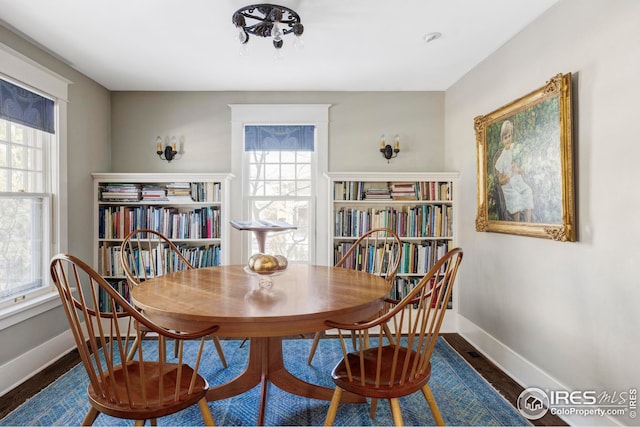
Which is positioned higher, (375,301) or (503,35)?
(503,35)

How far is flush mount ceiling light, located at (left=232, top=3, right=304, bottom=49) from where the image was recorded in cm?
207

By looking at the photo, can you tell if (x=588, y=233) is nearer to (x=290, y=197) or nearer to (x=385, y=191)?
(x=385, y=191)

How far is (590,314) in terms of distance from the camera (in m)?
1.88

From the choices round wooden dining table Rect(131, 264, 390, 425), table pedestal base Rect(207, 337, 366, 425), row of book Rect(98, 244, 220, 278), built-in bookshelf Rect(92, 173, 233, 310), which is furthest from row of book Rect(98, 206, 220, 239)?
table pedestal base Rect(207, 337, 366, 425)

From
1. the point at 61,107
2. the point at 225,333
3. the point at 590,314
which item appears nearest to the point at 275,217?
the point at 61,107

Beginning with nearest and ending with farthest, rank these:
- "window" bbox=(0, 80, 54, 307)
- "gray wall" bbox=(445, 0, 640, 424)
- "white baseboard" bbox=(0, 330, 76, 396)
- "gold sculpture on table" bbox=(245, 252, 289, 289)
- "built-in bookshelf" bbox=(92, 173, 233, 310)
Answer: "gray wall" bbox=(445, 0, 640, 424)
"gold sculpture on table" bbox=(245, 252, 289, 289)
"white baseboard" bbox=(0, 330, 76, 396)
"window" bbox=(0, 80, 54, 307)
"built-in bookshelf" bbox=(92, 173, 233, 310)

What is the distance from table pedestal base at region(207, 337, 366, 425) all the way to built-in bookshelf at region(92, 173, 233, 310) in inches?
55.9

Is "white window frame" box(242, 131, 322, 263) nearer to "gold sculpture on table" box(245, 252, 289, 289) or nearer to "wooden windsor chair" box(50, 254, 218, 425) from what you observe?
"gold sculpture on table" box(245, 252, 289, 289)

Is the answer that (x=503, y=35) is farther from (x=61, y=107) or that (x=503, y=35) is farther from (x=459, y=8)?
(x=61, y=107)

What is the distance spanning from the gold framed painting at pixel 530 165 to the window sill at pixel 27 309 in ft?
11.2

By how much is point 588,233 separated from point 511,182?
685 millimetres

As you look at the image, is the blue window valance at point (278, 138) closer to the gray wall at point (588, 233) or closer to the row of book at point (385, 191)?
the row of book at point (385, 191)

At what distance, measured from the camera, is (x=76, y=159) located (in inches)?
121

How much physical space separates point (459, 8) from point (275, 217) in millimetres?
2444
